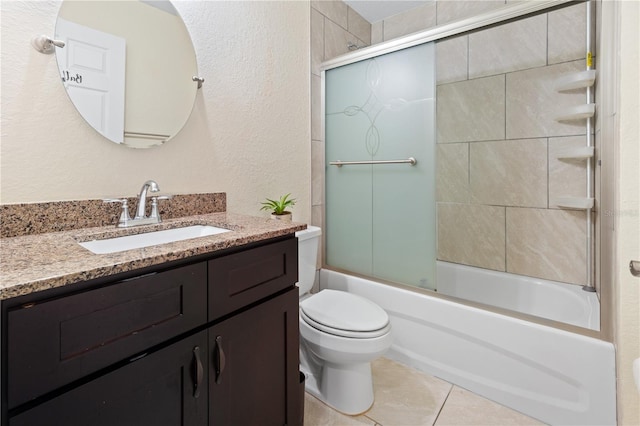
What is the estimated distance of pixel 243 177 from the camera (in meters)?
1.75

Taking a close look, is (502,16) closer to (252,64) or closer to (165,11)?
(252,64)

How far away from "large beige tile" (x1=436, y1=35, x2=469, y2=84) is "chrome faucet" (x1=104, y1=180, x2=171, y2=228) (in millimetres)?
1785

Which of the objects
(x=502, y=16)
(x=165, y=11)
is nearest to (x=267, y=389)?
(x=165, y=11)

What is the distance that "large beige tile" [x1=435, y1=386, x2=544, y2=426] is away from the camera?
1.45 meters

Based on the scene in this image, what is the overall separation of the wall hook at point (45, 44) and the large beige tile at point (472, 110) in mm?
1985

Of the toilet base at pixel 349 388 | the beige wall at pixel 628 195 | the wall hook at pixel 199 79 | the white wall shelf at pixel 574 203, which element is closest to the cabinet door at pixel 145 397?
the toilet base at pixel 349 388

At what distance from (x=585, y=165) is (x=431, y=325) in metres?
1.30

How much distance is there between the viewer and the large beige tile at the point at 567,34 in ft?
6.10

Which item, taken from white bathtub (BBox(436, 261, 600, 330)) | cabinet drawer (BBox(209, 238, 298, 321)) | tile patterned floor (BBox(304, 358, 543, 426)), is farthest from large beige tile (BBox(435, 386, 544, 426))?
cabinet drawer (BBox(209, 238, 298, 321))

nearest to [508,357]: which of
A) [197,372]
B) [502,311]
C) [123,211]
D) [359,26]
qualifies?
[502,311]

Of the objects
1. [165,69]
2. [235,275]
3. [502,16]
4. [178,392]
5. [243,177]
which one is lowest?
[178,392]

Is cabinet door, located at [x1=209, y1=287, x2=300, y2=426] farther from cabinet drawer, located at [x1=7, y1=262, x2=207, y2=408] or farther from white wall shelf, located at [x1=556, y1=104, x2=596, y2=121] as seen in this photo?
white wall shelf, located at [x1=556, y1=104, x2=596, y2=121]

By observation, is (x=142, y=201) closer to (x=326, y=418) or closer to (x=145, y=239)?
(x=145, y=239)

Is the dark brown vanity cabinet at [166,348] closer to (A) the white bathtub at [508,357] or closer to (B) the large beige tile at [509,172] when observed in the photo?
(A) the white bathtub at [508,357]
